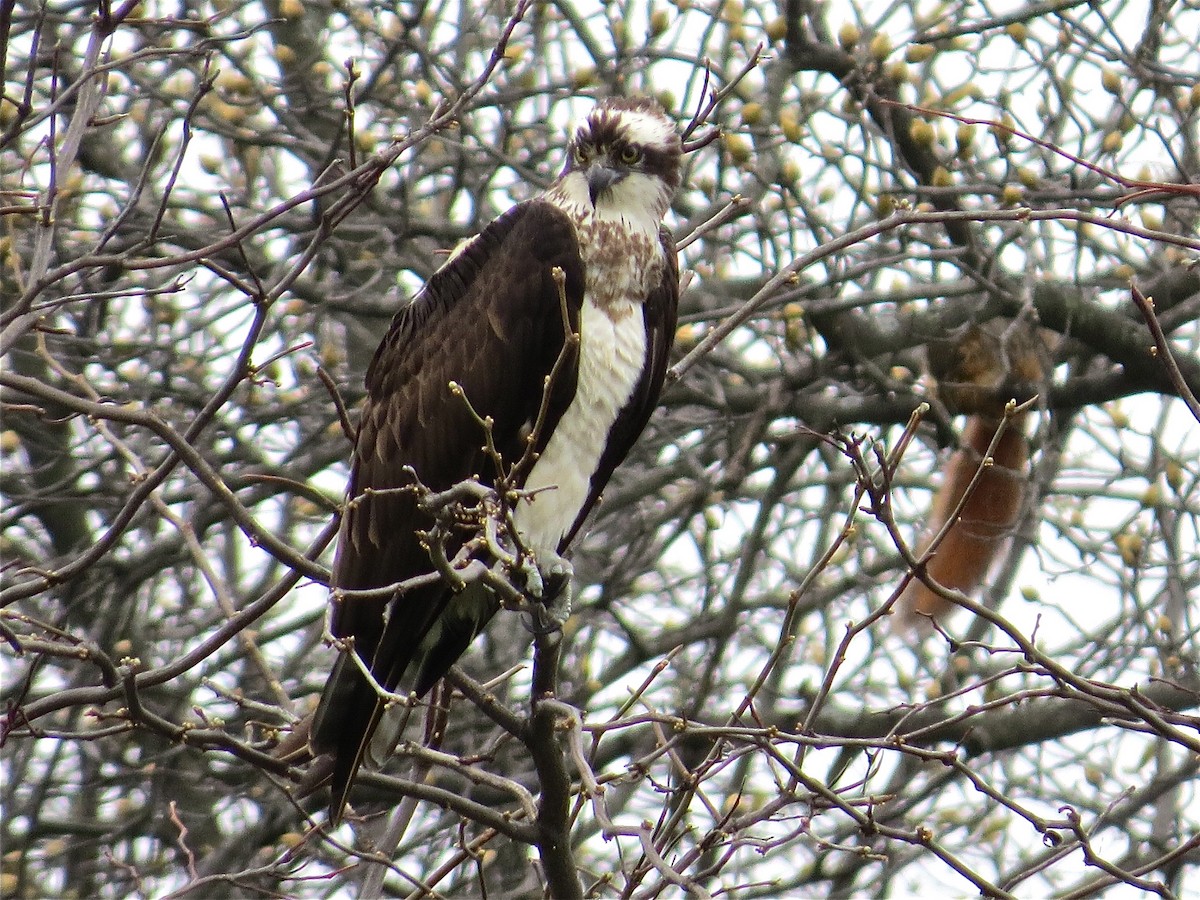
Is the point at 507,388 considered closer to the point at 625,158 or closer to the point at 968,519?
the point at 625,158

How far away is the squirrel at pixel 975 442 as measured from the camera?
20.5 feet

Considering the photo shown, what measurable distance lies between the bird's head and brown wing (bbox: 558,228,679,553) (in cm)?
13

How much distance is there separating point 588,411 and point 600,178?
64cm

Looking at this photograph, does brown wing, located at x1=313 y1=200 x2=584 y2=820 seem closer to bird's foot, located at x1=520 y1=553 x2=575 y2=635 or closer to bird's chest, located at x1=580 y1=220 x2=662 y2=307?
bird's chest, located at x1=580 y1=220 x2=662 y2=307

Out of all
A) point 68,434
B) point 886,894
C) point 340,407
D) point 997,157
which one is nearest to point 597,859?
point 886,894

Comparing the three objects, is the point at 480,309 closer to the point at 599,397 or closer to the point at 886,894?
the point at 599,397

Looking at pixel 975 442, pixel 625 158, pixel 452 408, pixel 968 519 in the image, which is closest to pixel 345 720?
pixel 452 408

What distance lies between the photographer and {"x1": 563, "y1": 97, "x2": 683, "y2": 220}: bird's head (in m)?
4.25

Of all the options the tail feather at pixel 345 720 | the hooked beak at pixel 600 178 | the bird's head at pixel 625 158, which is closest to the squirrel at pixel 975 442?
the bird's head at pixel 625 158

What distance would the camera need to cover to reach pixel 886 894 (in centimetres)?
694

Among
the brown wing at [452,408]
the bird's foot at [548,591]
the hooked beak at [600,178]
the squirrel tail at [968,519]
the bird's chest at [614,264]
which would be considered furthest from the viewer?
the squirrel tail at [968,519]

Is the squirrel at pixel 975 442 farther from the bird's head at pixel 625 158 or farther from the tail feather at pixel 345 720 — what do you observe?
the tail feather at pixel 345 720

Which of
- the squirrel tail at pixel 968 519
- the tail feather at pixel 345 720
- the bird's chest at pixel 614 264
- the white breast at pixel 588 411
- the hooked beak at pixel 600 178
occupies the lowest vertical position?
the tail feather at pixel 345 720

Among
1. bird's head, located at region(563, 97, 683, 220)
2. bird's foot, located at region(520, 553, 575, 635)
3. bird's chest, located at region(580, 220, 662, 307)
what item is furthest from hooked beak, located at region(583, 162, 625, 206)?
bird's foot, located at region(520, 553, 575, 635)
